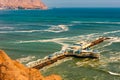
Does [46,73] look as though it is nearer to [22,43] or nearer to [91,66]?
[91,66]

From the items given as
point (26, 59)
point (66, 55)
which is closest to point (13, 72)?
point (26, 59)

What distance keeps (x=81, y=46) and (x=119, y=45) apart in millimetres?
11368

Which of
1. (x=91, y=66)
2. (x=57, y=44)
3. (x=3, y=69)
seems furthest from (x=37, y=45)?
(x=3, y=69)

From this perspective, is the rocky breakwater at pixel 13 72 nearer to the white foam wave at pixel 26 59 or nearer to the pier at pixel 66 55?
the pier at pixel 66 55

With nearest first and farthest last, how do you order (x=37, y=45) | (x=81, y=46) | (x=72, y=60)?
1. (x=72, y=60)
2. (x=81, y=46)
3. (x=37, y=45)

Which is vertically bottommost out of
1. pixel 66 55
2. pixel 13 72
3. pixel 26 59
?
pixel 66 55

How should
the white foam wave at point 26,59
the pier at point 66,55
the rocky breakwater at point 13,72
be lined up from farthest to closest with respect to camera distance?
the white foam wave at point 26,59 → the pier at point 66,55 → the rocky breakwater at point 13,72

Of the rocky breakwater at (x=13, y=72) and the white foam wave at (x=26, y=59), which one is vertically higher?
the rocky breakwater at (x=13, y=72)

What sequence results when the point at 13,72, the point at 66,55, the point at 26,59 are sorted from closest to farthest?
the point at 13,72 → the point at 26,59 → the point at 66,55

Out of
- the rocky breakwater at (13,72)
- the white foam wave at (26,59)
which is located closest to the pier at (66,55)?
the white foam wave at (26,59)

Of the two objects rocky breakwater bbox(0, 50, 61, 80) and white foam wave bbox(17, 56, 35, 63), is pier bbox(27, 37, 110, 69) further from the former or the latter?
rocky breakwater bbox(0, 50, 61, 80)

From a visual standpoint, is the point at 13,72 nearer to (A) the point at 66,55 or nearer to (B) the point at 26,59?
(B) the point at 26,59

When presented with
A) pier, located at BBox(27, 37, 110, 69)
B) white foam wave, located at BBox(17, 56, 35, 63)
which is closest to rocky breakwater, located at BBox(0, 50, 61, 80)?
pier, located at BBox(27, 37, 110, 69)

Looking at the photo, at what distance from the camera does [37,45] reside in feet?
233
